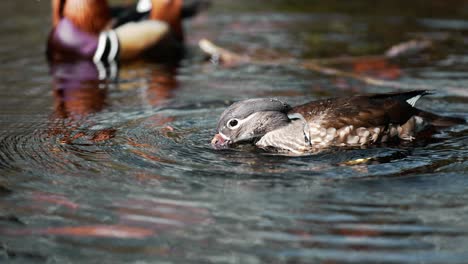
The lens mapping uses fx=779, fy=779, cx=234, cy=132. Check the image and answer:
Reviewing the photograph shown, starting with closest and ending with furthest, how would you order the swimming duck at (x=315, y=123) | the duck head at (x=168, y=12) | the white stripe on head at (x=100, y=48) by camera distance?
the swimming duck at (x=315, y=123) < the white stripe on head at (x=100, y=48) < the duck head at (x=168, y=12)

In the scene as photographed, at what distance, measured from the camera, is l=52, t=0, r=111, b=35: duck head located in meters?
9.69

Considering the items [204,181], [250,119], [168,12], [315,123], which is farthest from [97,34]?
[204,181]

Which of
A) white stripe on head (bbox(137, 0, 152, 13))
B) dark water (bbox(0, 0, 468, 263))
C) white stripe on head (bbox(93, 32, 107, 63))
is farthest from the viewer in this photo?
white stripe on head (bbox(137, 0, 152, 13))

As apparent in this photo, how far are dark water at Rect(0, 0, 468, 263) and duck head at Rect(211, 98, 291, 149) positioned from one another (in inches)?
5.6

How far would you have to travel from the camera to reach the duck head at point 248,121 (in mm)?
5582

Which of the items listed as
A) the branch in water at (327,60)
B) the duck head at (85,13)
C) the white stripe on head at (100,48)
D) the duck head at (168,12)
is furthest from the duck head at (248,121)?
the duck head at (168,12)

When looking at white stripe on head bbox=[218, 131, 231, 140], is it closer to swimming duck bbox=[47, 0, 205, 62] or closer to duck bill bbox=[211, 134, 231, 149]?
duck bill bbox=[211, 134, 231, 149]

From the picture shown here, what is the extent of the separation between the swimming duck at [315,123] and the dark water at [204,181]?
0.15 m

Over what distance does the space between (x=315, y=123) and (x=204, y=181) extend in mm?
1188

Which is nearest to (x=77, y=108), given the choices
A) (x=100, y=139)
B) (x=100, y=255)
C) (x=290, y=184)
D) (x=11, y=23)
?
(x=100, y=139)

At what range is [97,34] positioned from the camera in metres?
9.76

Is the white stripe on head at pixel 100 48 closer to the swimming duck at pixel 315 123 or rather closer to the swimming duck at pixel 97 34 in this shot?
the swimming duck at pixel 97 34

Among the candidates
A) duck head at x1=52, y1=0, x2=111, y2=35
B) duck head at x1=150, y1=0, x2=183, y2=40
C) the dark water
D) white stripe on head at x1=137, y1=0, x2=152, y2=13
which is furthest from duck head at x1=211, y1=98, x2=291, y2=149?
white stripe on head at x1=137, y1=0, x2=152, y2=13

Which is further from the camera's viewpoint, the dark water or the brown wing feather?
the brown wing feather
